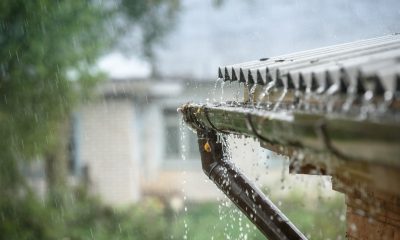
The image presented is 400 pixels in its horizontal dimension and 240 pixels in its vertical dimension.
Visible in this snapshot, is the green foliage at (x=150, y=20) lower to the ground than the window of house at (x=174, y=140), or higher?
higher

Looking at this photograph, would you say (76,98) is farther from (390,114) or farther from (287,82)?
(390,114)

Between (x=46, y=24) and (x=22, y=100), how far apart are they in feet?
4.93

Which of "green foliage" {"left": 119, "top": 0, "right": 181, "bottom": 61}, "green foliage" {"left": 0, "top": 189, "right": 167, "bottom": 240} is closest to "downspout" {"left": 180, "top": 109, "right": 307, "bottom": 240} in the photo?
Answer: "green foliage" {"left": 0, "top": 189, "right": 167, "bottom": 240}

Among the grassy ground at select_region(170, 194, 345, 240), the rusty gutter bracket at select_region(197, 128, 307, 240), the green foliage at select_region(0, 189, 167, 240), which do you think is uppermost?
the rusty gutter bracket at select_region(197, 128, 307, 240)

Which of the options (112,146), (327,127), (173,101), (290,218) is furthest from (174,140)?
(327,127)

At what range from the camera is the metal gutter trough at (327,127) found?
1.58 metres

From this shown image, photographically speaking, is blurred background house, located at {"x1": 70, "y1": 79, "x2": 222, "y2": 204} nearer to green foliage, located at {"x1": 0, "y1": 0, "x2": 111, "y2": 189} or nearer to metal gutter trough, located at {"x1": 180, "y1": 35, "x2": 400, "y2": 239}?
green foliage, located at {"x1": 0, "y1": 0, "x2": 111, "y2": 189}

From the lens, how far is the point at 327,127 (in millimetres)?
1676

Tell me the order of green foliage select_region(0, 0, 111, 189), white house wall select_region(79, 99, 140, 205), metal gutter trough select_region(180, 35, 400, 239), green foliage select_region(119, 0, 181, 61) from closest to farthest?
metal gutter trough select_region(180, 35, 400, 239)
green foliage select_region(0, 0, 111, 189)
white house wall select_region(79, 99, 140, 205)
green foliage select_region(119, 0, 181, 61)

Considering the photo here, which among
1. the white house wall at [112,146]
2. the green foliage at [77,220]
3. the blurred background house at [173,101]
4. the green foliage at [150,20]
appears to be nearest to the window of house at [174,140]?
the blurred background house at [173,101]

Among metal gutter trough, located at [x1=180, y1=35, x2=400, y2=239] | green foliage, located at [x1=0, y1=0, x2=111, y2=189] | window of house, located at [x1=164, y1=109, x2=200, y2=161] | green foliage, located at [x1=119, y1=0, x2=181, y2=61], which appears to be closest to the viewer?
metal gutter trough, located at [x1=180, y1=35, x2=400, y2=239]

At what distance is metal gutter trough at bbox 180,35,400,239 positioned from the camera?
1578mm

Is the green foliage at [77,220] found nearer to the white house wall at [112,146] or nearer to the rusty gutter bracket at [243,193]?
the white house wall at [112,146]

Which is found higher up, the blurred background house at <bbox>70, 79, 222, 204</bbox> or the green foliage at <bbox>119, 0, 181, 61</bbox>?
the green foliage at <bbox>119, 0, 181, 61</bbox>
